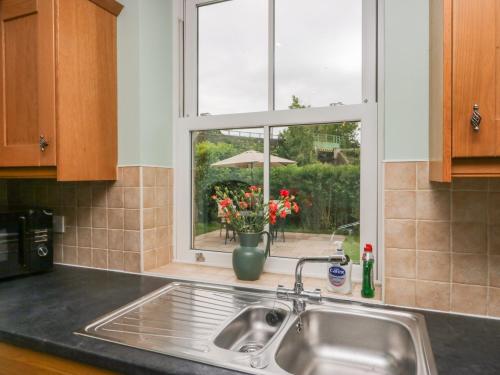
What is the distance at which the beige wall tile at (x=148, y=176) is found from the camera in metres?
1.65

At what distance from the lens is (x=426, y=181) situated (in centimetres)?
118

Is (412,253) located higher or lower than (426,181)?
lower

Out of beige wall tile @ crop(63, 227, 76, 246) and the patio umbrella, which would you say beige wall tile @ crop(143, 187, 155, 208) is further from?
beige wall tile @ crop(63, 227, 76, 246)

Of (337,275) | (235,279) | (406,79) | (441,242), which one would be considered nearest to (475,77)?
(406,79)

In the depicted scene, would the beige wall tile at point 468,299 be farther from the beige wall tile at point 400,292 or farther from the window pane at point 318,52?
the window pane at point 318,52

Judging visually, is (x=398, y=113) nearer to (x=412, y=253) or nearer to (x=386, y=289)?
(x=412, y=253)

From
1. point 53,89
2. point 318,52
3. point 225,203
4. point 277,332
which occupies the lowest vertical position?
point 277,332

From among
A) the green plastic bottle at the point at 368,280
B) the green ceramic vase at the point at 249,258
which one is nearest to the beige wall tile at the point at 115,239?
the green ceramic vase at the point at 249,258

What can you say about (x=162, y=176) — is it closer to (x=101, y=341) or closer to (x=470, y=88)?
(x=101, y=341)

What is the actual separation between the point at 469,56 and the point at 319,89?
2.46 feet

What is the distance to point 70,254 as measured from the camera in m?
1.82

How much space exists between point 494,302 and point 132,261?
1.47 metres

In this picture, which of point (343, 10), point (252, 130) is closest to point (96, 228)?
point (252, 130)

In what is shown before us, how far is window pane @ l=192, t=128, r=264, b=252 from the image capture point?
1733 millimetres
